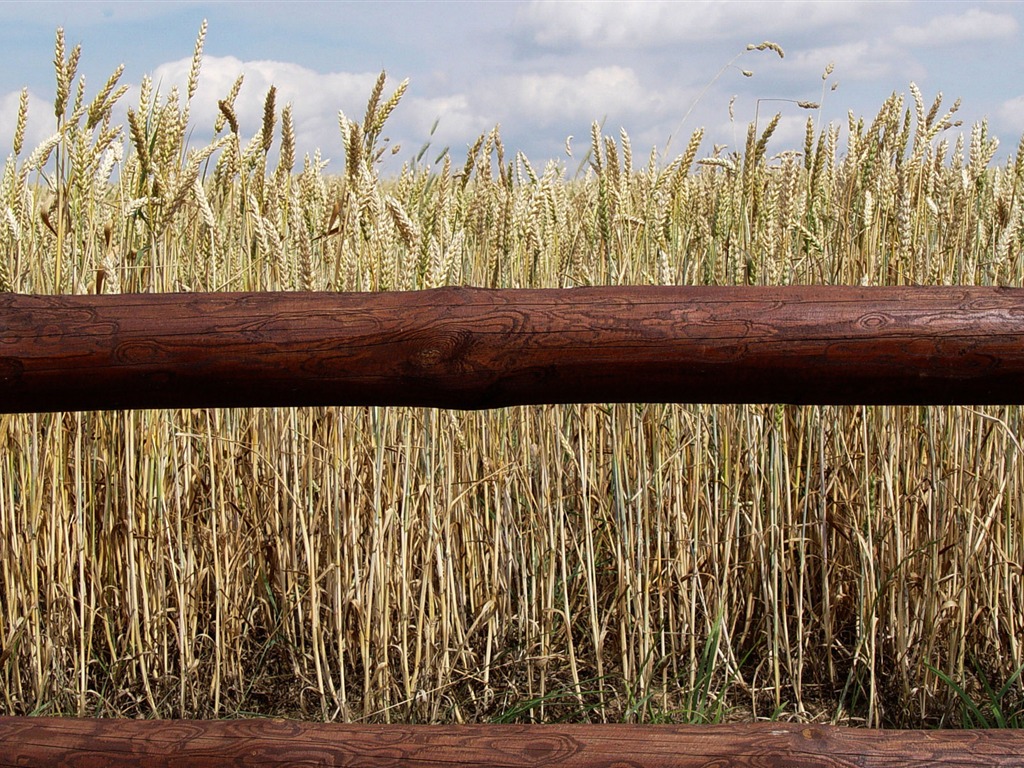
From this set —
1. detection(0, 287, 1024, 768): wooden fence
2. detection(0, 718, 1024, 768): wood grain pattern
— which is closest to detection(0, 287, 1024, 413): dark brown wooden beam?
detection(0, 287, 1024, 768): wooden fence

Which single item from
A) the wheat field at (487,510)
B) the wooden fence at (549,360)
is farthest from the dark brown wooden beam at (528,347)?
the wheat field at (487,510)

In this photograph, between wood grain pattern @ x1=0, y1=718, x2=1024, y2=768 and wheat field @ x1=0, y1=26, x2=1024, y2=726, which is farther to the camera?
wheat field @ x1=0, y1=26, x2=1024, y2=726

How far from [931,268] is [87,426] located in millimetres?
1680

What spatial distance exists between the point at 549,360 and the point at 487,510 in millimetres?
1116

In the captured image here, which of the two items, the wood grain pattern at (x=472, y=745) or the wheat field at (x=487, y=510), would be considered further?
the wheat field at (x=487, y=510)

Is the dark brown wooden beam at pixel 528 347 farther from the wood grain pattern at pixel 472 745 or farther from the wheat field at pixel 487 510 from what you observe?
the wheat field at pixel 487 510

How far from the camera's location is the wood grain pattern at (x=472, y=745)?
3.06ft

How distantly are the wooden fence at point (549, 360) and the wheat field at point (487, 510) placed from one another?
802 millimetres

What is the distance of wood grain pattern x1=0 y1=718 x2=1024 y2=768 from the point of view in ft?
3.06

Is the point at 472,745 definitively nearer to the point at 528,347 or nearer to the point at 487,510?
the point at 528,347

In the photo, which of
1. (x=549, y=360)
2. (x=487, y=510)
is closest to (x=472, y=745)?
(x=549, y=360)

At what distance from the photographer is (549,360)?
922 mm

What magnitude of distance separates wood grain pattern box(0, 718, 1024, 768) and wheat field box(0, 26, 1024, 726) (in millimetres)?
790

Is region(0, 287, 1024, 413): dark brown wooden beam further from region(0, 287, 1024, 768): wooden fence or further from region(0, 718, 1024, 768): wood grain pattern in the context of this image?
region(0, 718, 1024, 768): wood grain pattern
